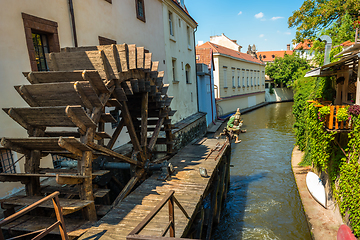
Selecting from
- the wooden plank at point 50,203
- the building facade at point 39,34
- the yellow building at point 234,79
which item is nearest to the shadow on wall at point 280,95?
the yellow building at point 234,79

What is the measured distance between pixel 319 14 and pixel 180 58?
874 cm

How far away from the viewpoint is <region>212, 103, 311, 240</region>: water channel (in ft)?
23.6

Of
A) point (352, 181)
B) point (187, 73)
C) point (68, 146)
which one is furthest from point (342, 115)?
point (187, 73)

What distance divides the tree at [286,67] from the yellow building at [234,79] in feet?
6.58

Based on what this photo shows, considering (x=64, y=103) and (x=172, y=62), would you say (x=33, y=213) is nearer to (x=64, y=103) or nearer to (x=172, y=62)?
(x=64, y=103)

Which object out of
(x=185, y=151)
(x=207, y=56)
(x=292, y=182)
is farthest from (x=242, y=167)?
(x=207, y=56)

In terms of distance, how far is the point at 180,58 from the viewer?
1466cm

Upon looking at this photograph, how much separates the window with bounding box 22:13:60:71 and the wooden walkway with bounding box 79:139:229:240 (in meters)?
3.75

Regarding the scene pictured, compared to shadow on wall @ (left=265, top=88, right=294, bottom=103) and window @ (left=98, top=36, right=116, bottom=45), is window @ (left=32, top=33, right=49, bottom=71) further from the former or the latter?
shadow on wall @ (left=265, top=88, right=294, bottom=103)

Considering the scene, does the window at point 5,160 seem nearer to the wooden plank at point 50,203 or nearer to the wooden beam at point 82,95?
the wooden plank at point 50,203

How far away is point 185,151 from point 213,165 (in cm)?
178

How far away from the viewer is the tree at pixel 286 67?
3478 centimetres

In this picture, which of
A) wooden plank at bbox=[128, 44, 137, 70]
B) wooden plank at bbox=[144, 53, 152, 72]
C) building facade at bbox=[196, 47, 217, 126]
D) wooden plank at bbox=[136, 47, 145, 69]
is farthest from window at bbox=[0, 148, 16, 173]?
building facade at bbox=[196, 47, 217, 126]

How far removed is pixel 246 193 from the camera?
31.3 ft
